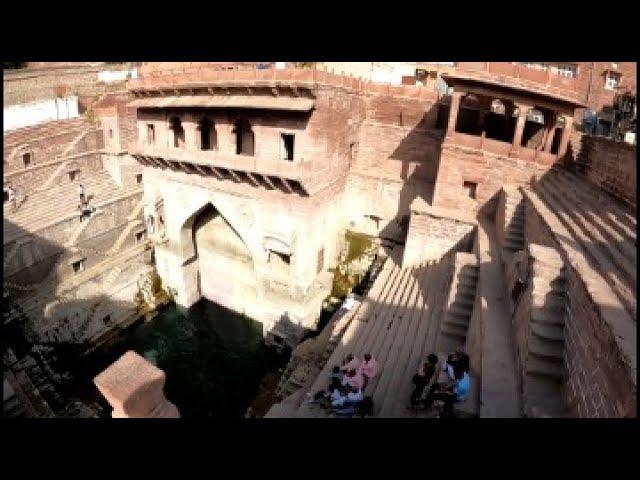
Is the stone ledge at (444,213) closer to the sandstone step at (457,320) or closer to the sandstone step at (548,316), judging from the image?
the sandstone step at (457,320)

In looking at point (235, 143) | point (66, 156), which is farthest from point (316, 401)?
point (66, 156)

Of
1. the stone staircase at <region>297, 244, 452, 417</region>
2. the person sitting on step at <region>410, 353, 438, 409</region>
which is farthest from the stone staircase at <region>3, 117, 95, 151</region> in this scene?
the person sitting on step at <region>410, 353, 438, 409</region>

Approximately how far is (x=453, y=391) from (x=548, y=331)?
63.5 inches

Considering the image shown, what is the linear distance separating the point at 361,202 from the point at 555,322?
9.23m

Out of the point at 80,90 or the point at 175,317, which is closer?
the point at 175,317

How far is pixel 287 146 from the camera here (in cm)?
1245

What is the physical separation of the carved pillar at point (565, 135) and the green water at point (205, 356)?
10.3m

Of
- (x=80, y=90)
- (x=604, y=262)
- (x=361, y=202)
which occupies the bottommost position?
(x=361, y=202)

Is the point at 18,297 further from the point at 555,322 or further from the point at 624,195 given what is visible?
the point at 624,195

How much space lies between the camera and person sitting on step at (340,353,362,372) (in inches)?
322

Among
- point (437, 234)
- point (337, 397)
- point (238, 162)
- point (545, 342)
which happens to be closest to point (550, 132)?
point (437, 234)

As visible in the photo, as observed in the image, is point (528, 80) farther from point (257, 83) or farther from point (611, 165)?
point (257, 83)

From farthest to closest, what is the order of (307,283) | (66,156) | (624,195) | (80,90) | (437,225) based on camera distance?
(80,90), (66,156), (307,283), (437,225), (624,195)

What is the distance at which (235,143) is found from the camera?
13.3m
